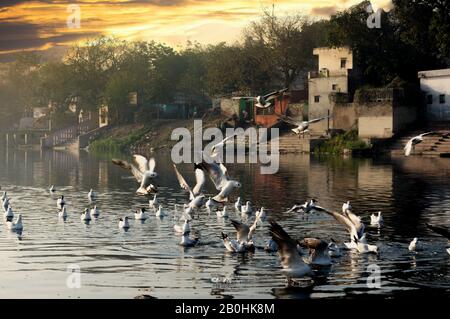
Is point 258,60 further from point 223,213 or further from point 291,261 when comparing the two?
point 291,261

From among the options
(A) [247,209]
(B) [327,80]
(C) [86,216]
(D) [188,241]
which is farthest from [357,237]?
(B) [327,80]

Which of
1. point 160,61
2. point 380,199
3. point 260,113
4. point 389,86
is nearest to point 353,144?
point 389,86

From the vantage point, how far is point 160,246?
989 inches

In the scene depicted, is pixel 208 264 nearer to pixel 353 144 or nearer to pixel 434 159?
pixel 434 159

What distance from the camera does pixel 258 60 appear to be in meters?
89.3

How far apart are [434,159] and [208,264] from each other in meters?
41.8

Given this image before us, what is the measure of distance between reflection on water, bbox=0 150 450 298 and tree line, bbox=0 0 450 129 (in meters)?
27.7

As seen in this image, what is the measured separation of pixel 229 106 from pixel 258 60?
5.57m

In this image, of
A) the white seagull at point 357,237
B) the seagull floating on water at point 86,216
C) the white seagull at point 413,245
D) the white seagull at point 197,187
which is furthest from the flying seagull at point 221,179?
the seagull floating on water at point 86,216

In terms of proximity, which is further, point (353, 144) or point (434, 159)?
point (353, 144)

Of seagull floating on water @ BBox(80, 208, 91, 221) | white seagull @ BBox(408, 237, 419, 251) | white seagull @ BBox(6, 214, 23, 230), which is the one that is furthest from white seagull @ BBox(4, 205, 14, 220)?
white seagull @ BBox(408, 237, 419, 251)

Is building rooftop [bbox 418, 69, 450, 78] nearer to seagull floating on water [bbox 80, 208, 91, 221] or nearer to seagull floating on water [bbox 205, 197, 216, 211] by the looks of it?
seagull floating on water [bbox 205, 197, 216, 211]

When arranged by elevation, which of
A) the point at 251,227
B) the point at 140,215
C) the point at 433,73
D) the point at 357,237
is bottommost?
the point at 140,215

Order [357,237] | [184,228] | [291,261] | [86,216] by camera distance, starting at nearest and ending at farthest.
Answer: [291,261] → [357,237] → [184,228] → [86,216]
